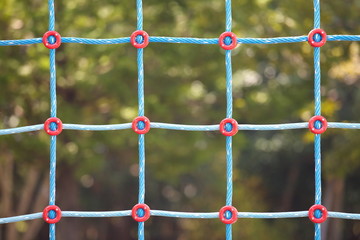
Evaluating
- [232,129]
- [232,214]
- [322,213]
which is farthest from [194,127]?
[322,213]

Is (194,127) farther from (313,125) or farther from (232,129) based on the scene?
(313,125)

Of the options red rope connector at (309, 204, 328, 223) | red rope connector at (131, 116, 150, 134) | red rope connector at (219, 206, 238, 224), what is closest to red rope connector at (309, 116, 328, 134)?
red rope connector at (309, 204, 328, 223)

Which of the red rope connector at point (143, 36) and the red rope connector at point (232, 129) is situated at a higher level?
the red rope connector at point (143, 36)

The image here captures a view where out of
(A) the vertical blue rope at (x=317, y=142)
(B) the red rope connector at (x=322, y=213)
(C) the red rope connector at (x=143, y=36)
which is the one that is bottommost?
(B) the red rope connector at (x=322, y=213)

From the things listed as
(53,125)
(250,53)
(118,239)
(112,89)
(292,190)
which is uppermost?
(250,53)

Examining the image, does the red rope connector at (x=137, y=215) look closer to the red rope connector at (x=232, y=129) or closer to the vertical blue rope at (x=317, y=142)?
the red rope connector at (x=232, y=129)

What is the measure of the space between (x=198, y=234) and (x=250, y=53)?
254cm

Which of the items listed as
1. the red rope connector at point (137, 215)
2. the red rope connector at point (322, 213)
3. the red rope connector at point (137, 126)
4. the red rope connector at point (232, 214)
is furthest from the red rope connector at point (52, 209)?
the red rope connector at point (322, 213)

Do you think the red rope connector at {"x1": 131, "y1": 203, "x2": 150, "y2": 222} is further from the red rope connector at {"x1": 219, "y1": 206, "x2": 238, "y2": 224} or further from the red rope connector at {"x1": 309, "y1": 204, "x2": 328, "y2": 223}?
the red rope connector at {"x1": 309, "y1": 204, "x2": 328, "y2": 223}

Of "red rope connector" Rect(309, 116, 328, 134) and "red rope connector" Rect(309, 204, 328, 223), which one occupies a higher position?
"red rope connector" Rect(309, 116, 328, 134)

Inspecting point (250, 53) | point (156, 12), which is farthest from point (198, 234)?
point (156, 12)

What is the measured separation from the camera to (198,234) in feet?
18.8

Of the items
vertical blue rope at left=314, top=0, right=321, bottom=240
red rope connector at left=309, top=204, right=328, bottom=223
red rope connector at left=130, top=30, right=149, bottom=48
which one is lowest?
red rope connector at left=309, top=204, right=328, bottom=223

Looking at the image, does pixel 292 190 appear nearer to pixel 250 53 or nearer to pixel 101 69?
pixel 250 53
